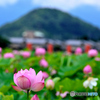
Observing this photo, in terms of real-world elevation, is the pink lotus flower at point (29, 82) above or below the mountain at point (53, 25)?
below

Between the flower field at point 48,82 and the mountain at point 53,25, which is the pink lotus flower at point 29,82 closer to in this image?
the flower field at point 48,82

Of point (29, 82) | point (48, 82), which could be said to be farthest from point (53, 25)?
point (29, 82)

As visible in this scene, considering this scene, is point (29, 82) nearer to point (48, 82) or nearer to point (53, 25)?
point (48, 82)

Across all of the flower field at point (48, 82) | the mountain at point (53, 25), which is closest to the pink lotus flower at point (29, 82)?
the flower field at point (48, 82)

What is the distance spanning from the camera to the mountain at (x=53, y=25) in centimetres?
6472

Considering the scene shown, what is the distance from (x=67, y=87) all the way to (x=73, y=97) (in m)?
0.07

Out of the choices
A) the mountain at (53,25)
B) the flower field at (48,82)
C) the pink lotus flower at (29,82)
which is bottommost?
the pink lotus flower at (29,82)

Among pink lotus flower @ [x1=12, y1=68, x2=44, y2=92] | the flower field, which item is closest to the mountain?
the flower field

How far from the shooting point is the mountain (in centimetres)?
6472

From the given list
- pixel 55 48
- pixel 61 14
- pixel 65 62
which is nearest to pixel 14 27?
pixel 61 14

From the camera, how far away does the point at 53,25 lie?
71.4m

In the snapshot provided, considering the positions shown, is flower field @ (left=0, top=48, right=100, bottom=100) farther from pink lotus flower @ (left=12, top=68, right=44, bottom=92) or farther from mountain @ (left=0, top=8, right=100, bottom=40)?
mountain @ (left=0, top=8, right=100, bottom=40)

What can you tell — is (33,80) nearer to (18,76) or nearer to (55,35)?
(18,76)

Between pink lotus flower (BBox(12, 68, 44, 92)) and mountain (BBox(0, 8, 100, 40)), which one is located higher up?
mountain (BBox(0, 8, 100, 40))
